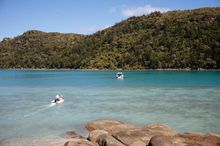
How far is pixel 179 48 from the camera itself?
150750 mm

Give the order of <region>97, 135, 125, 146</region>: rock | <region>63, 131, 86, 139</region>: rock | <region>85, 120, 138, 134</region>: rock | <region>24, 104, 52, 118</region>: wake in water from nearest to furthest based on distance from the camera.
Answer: <region>97, 135, 125, 146</region>: rock → <region>85, 120, 138, 134</region>: rock → <region>63, 131, 86, 139</region>: rock → <region>24, 104, 52, 118</region>: wake in water

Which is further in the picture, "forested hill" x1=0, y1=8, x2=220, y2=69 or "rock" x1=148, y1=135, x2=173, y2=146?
"forested hill" x1=0, y1=8, x2=220, y2=69

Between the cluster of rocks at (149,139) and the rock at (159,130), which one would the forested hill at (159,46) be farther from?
the cluster of rocks at (149,139)

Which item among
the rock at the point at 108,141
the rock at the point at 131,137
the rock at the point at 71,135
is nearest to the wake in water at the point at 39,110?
the rock at the point at 71,135

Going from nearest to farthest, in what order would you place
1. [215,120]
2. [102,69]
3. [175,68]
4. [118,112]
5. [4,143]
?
[4,143] < [215,120] < [118,112] < [175,68] < [102,69]

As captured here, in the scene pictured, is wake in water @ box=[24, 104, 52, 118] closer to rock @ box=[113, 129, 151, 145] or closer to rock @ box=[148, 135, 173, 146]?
rock @ box=[113, 129, 151, 145]

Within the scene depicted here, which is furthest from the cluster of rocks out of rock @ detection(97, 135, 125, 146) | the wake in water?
the wake in water

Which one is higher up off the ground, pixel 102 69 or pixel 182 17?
pixel 182 17

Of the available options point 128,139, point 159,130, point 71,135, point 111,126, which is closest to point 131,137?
point 128,139

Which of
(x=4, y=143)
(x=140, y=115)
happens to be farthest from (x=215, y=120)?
(x=4, y=143)

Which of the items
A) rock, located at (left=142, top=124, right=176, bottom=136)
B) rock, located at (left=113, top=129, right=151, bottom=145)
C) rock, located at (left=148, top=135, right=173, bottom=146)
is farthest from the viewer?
rock, located at (left=142, top=124, right=176, bottom=136)

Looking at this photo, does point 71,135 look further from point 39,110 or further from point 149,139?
point 39,110

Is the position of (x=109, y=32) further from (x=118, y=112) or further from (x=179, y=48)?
(x=118, y=112)

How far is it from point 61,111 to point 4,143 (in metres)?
14.0
